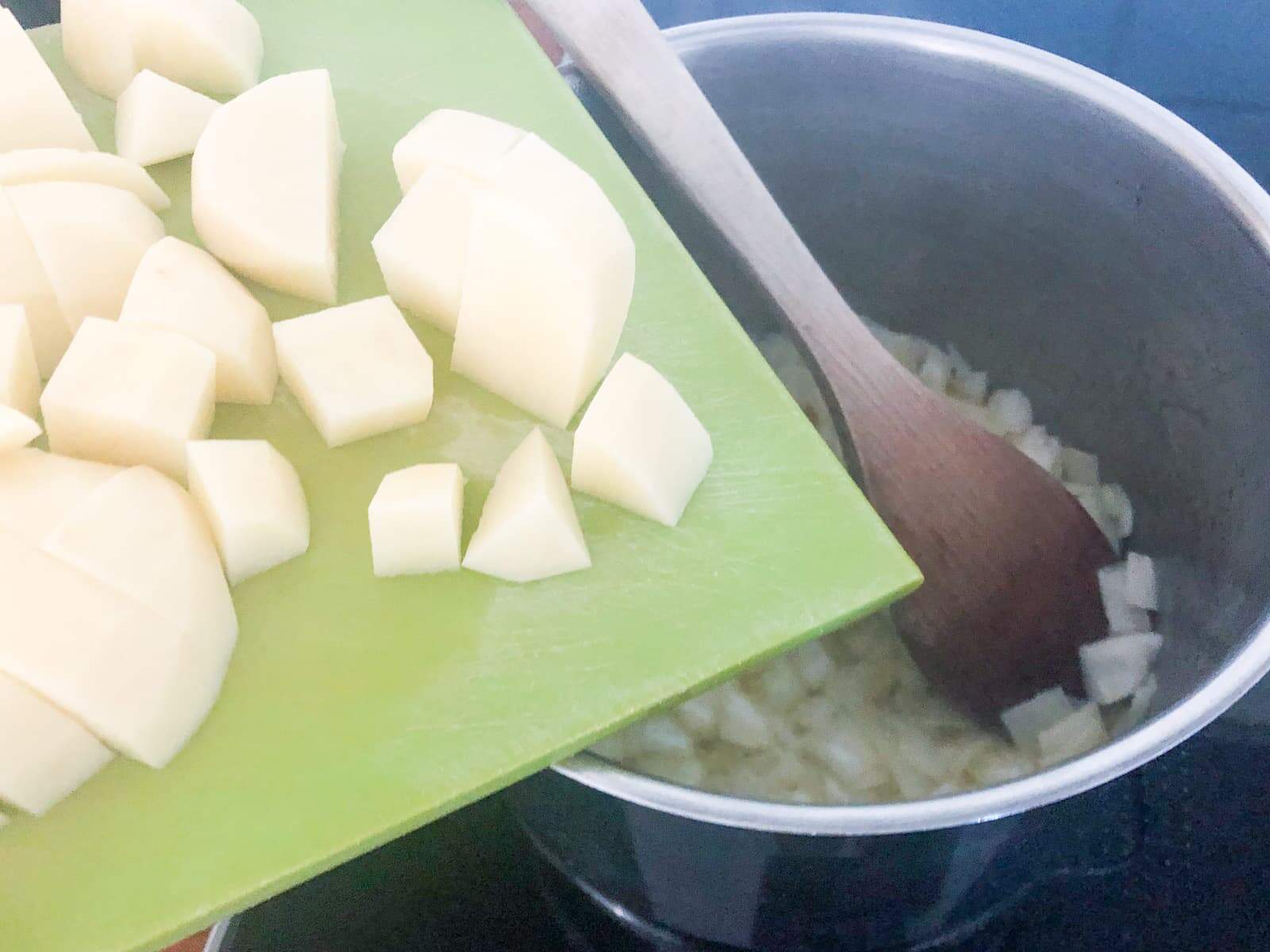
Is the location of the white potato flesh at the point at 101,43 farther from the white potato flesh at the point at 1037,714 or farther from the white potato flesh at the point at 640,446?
the white potato flesh at the point at 1037,714

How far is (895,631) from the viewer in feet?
3.76

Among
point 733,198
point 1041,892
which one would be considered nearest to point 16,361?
point 733,198

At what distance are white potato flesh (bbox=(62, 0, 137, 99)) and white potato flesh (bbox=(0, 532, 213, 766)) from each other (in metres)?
0.60

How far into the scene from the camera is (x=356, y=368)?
91 centimetres

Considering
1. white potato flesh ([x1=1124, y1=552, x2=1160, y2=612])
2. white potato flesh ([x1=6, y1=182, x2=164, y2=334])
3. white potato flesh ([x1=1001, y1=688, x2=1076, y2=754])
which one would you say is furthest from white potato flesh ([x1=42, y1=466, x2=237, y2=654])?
white potato flesh ([x1=1124, y1=552, x2=1160, y2=612])

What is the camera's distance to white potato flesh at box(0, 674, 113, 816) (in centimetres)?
72

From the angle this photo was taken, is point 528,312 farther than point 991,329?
No

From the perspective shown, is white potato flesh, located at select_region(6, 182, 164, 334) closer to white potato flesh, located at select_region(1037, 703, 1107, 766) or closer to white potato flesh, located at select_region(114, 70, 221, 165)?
white potato flesh, located at select_region(114, 70, 221, 165)

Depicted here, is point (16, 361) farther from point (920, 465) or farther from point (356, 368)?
point (920, 465)

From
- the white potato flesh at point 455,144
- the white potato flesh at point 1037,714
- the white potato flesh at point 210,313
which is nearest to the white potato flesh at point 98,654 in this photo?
the white potato flesh at point 210,313

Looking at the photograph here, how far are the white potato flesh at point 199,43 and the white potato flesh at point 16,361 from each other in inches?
14.5

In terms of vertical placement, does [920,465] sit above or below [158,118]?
below

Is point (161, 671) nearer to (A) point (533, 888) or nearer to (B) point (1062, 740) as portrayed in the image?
(A) point (533, 888)

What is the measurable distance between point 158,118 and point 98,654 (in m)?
0.59
